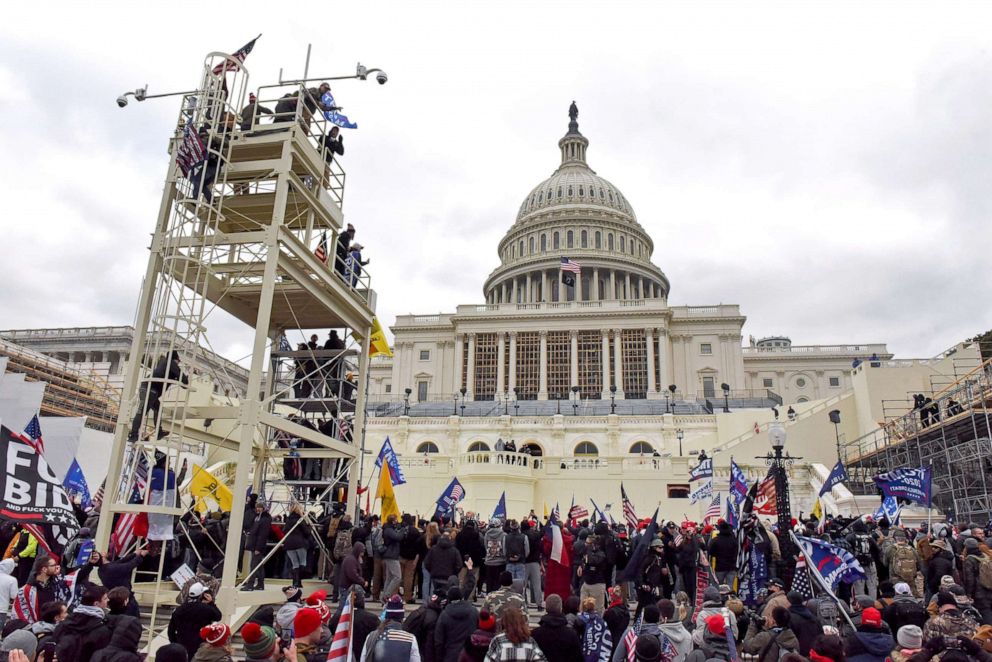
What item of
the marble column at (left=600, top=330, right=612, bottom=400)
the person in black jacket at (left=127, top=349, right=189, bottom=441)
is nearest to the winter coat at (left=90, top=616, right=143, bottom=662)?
the person in black jacket at (left=127, top=349, right=189, bottom=441)

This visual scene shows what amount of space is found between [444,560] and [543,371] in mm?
57847

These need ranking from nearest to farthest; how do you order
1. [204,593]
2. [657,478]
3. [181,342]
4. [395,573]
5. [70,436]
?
[204,593]
[181,342]
[395,573]
[70,436]
[657,478]

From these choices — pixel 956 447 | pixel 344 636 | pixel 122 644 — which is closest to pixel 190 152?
pixel 122 644

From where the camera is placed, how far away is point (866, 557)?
40.8 feet

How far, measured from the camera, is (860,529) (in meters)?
14.8

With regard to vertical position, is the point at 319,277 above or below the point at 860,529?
above

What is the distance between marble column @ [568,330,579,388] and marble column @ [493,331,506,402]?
21.4 feet

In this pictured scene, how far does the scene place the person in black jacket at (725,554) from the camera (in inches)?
510

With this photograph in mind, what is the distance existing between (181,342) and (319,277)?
299cm

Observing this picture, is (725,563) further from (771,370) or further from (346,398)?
(771,370)

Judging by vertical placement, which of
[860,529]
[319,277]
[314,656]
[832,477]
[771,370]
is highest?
[771,370]

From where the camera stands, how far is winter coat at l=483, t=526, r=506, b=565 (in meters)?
13.7

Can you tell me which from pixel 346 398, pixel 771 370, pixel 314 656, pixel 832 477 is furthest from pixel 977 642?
pixel 771 370

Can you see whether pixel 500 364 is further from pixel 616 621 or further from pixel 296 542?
pixel 616 621
